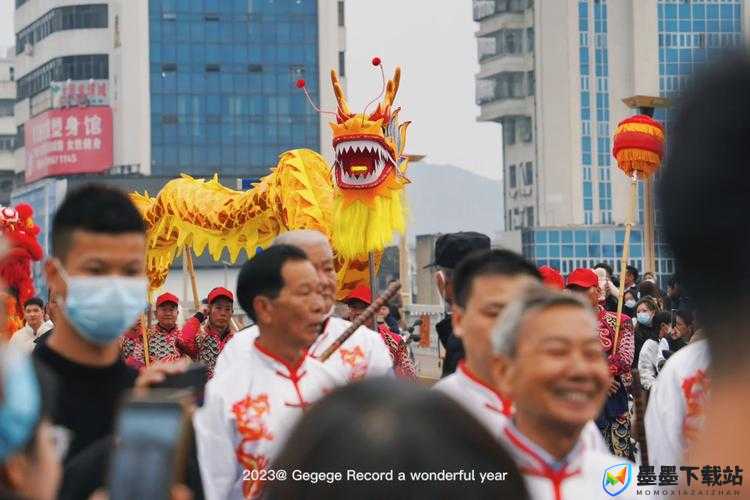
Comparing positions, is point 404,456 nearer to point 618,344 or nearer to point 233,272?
point 618,344

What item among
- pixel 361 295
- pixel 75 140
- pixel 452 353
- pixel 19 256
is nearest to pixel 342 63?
pixel 75 140

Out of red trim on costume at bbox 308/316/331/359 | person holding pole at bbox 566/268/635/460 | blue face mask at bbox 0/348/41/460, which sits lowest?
person holding pole at bbox 566/268/635/460

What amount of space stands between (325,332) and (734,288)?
3.63 meters

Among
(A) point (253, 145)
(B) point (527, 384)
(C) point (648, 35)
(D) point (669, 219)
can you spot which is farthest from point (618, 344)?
(A) point (253, 145)

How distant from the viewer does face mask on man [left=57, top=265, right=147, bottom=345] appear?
403 centimetres

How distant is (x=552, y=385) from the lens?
10.9ft

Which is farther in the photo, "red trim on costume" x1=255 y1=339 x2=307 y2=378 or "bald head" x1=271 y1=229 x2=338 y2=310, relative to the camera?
"bald head" x1=271 y1=229 x2=338 y2=310

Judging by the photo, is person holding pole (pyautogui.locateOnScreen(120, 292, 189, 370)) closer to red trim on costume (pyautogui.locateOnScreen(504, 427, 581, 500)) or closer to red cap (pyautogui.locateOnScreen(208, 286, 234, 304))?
red cap (pyautogui.locateOnScreen(208, 286, 234, 304))

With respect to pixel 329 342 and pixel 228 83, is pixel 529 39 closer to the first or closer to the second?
pixel 228 83

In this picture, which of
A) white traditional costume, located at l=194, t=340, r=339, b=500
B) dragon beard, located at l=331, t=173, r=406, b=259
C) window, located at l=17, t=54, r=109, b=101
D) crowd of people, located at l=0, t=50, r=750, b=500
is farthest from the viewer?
window, located at l=17, t=54, r=109, b=101

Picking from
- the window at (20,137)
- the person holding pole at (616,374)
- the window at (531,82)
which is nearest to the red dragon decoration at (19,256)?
the person holding pole at (616,374)

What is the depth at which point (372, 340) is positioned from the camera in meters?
5.89

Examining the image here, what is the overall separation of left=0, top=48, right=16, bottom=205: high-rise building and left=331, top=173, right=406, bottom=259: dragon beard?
68.7m

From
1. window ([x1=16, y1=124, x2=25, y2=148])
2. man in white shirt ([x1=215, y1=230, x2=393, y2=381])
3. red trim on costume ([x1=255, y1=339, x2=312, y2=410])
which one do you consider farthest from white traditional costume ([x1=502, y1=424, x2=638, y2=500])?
window ([x1=16, y1=124, x2=25, y2=148])
